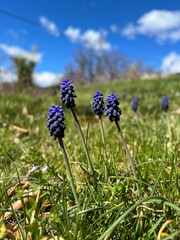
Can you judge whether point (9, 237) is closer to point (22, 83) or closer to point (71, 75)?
point (22, 83)

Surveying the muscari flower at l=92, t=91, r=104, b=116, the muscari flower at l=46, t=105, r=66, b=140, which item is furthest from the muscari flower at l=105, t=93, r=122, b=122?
the muscari flower at l=46, t=105, r=66, b=140

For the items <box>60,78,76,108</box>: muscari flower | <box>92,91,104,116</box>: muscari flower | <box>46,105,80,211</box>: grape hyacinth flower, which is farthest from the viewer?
<box>92,91,104,116</box>: muscari flower

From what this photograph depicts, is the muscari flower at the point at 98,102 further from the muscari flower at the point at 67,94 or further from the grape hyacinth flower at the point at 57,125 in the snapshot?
the grape hyacinth flower at the point at 57,125

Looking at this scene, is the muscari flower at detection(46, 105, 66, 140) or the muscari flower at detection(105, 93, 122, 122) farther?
the muscari flower at detection(105, 93, 122, 122)

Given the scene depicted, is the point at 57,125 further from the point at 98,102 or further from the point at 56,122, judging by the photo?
the point at 98,102

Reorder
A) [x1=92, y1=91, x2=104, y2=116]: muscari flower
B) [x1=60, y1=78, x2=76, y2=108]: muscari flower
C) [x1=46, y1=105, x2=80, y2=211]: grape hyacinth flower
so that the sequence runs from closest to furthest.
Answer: [x1=46, y1=105, x2=80, y2=211]: grape hyacinth flower → [x1=60, y1=78, x2=76, y2=108]: muscari flower → [x1=92, y1=91, x2=104, y2=116]: muscari flower

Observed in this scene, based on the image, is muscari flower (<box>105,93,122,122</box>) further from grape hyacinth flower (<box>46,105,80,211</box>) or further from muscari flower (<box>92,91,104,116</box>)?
grape hyacinth flower (<box>46,105,80,211</box>)

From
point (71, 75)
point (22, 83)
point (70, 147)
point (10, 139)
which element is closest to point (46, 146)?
point (10, 139)

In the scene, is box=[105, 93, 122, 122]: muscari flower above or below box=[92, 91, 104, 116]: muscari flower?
below
